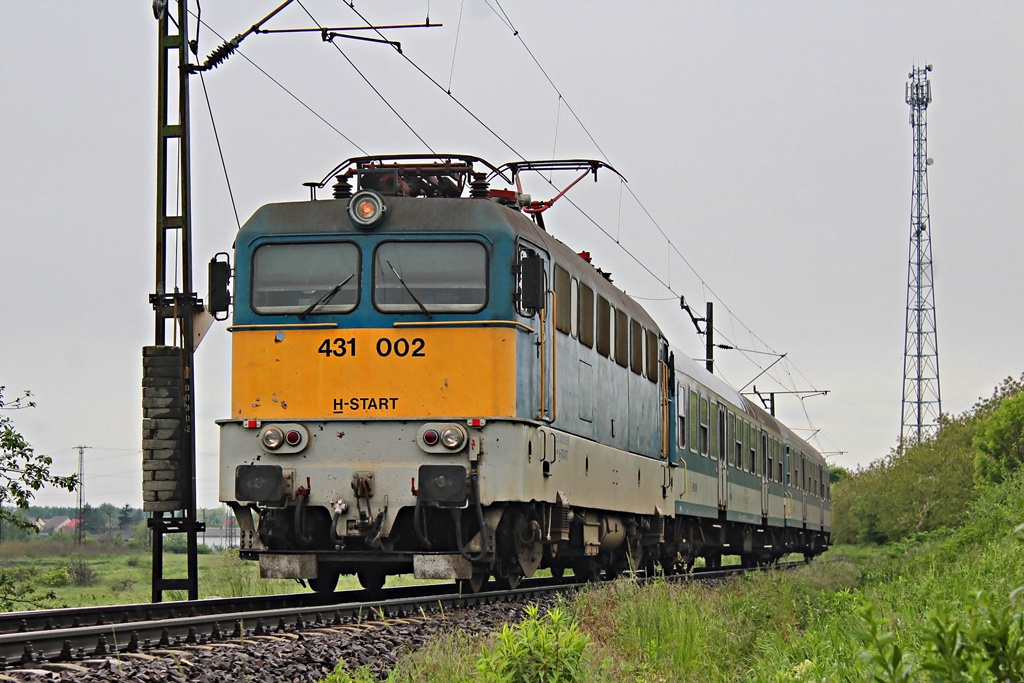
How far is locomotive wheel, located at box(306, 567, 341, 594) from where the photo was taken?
12.6 metres

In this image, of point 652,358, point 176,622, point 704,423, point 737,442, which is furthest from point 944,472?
point 176,622

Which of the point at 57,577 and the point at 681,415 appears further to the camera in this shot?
the point at 57,577

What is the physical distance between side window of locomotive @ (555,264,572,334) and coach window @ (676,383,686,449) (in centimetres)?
600

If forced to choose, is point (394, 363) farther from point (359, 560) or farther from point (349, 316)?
point (359, 560)

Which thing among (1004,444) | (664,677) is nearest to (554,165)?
(664,677)

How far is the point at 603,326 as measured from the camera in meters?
14.9

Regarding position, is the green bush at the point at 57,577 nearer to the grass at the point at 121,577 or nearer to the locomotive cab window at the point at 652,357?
the grass at the point at 121,577

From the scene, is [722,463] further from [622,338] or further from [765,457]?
[622,338]

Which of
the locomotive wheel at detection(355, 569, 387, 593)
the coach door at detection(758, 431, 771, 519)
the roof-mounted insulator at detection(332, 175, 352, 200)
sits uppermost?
the roof-mounted insulator at detection(332, 175, 352, 200)

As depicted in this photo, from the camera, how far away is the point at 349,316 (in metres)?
12.0

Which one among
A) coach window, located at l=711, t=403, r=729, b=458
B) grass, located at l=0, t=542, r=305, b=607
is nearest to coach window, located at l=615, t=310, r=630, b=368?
grass, located at l=0, t=542, r=305, b=607

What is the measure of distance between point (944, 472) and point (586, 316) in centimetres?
2964

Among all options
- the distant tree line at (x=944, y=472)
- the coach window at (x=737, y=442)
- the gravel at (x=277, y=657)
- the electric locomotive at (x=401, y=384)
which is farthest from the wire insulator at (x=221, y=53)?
the distant tree line at (x=944, y=472)

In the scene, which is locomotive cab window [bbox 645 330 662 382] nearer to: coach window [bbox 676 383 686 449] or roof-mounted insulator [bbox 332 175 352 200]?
coach window [bbox 676 383 686 449]
